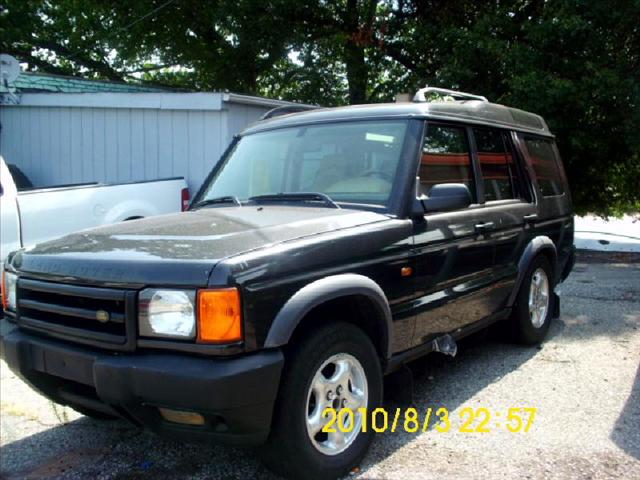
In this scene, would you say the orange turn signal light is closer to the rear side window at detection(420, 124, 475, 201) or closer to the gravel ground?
the gravel ground

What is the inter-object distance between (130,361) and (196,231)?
81 cm

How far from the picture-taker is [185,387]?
98.4 inches

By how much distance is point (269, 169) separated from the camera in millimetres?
4137

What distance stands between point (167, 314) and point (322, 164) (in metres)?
1.67

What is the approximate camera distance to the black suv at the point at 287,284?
2.59 meters

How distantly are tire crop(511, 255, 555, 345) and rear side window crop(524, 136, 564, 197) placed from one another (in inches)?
26.4

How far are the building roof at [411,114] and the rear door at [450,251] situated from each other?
97 mm

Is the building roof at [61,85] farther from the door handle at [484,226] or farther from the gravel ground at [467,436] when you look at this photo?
the door handle at [484,226]

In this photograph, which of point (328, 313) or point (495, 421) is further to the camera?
point (495, 421)

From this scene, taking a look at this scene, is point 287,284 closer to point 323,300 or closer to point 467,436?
point 323,300

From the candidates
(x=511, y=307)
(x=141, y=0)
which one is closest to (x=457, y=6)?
(x=141, y=0)

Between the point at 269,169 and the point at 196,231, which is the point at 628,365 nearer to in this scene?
the point at 269,169

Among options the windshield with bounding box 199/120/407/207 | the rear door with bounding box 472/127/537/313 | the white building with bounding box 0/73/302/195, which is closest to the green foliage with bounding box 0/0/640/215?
the white building with bounding box 0/73/302/195

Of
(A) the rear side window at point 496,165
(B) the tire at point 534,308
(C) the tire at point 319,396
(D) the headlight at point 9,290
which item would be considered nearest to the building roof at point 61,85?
(D) the headlight at point 9,290
